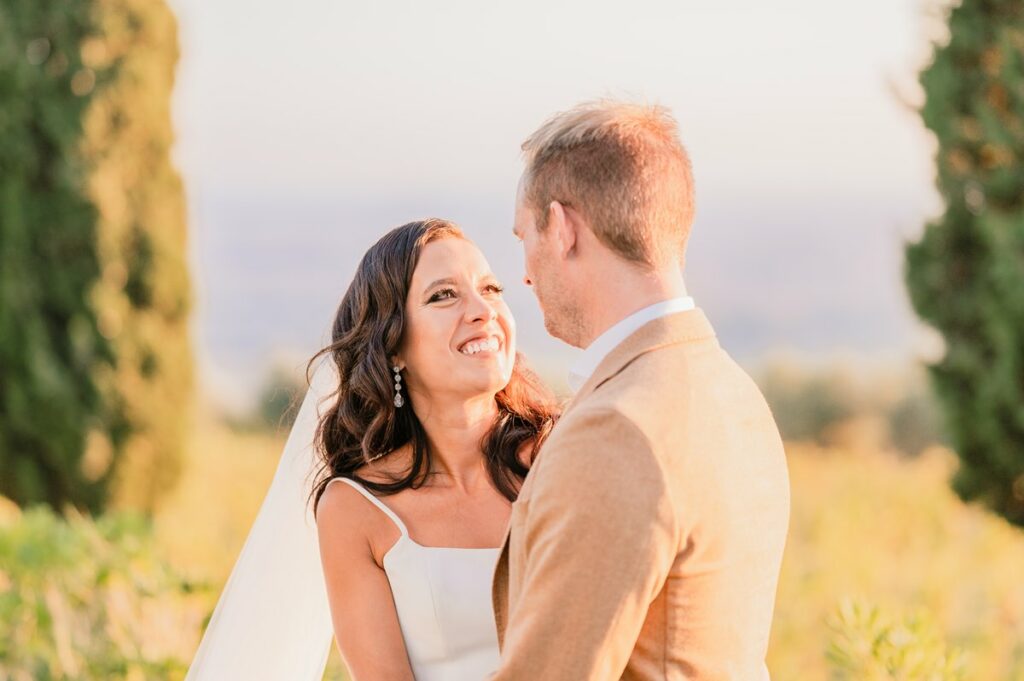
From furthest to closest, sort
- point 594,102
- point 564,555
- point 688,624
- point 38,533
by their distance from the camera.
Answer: point 38,533, point 594,102, point 688,624, point 564,555

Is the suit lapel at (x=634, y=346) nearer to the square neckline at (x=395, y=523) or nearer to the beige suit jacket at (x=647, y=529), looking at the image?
the beige suit jacket at (x=647, y=529)

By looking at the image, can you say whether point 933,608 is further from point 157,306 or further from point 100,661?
point 157,306

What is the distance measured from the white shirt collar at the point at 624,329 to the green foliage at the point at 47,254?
8.60 metres

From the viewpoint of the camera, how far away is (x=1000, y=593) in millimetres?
7270

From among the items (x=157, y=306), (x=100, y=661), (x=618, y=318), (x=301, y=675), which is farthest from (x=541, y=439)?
(x=157, y=306)

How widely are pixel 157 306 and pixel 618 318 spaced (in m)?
8.73

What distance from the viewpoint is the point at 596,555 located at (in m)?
1.94

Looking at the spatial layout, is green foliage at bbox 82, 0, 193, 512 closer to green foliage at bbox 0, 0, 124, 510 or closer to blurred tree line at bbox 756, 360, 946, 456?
green foliage at bbox 0, 0, 124, 510

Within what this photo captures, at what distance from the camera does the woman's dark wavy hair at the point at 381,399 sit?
128 inches

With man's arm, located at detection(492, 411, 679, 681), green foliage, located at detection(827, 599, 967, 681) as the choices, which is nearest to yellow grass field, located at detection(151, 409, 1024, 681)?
green foliage, located at detection(827, 599, 967, 681)

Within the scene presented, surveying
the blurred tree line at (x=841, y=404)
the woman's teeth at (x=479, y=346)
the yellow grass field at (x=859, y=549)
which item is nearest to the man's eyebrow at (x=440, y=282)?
the woman's teeth at (x=479, y=346)

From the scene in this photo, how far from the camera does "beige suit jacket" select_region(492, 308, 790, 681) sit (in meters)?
1.95

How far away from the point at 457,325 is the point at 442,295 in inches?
4.1

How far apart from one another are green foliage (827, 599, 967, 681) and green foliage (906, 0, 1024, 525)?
3.99 meters
